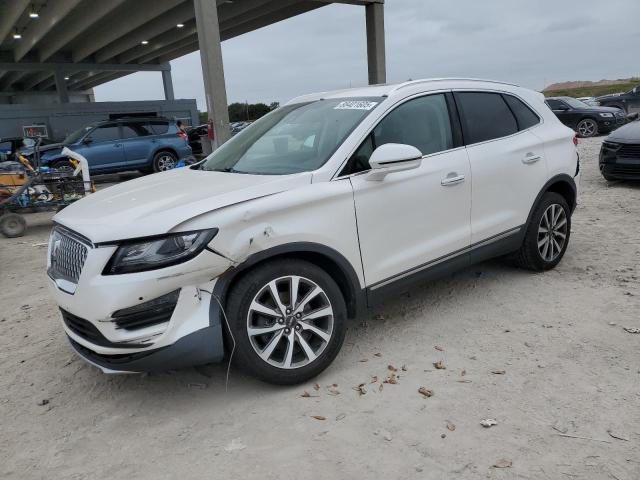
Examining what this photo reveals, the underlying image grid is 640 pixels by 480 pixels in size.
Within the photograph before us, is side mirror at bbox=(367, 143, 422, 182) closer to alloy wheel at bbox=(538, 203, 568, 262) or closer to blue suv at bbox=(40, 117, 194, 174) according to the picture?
alloy wheel at bbox=(538, 203, 568, 262)

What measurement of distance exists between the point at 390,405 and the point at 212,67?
9762 mm

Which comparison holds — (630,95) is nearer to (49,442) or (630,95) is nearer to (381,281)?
(381,281)

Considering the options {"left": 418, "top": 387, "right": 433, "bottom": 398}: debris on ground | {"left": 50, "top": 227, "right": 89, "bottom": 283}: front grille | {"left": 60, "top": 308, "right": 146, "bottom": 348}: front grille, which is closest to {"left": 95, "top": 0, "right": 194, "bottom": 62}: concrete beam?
{"left": 50, "top": 227, "right": 89, "bottom": 283}: front grille

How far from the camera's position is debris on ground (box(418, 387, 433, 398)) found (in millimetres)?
2913

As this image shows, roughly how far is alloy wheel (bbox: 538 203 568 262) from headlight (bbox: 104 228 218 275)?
3.23 metres

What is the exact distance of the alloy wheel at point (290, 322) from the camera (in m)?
2.88

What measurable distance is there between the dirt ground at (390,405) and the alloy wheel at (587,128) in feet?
49.1

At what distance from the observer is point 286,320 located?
9.63 ft

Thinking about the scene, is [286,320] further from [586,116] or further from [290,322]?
[586,116]

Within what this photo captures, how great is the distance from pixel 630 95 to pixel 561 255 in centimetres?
2129

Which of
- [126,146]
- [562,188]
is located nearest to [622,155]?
[562,188]

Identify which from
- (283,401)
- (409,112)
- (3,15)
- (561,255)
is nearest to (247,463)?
(283,401)

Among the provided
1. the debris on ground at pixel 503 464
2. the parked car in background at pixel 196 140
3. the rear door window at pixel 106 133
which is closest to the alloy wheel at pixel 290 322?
the debris on ground at pixel 503 464

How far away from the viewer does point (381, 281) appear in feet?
11.0
